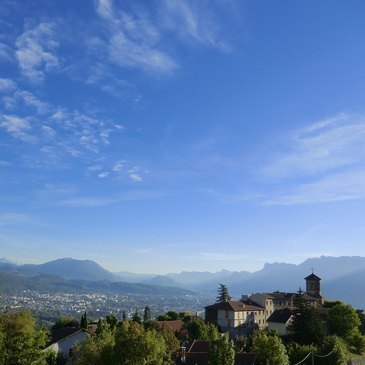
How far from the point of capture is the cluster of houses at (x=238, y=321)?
5175cm

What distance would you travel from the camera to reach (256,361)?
53.8 meters

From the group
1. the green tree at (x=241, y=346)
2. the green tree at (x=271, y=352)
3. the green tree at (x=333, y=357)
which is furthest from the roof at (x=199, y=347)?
the green tree at (x=333, y=357)

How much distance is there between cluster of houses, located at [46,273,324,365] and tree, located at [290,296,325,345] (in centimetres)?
679

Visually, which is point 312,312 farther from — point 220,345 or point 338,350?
point 220,345

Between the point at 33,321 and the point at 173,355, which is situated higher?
the point at 33,321

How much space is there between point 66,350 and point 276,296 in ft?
177

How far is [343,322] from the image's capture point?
74.9 meters

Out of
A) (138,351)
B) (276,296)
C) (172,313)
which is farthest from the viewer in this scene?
(276,296)

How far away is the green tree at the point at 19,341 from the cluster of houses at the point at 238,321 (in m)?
14.3

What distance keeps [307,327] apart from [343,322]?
38.9ft

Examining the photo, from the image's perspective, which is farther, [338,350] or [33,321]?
[338,350]

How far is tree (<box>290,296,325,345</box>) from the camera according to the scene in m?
65.7

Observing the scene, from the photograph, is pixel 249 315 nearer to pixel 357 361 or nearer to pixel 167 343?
pixel 357 361

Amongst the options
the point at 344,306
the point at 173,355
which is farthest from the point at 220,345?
the point at 344,306
